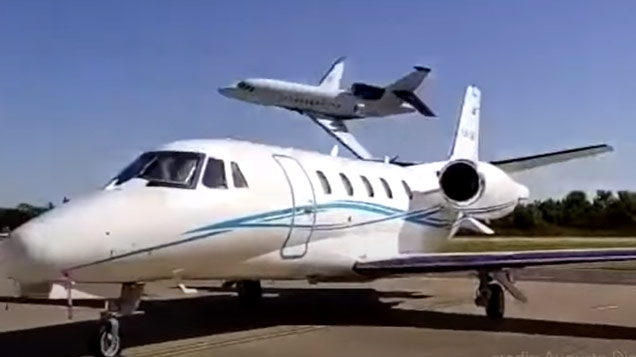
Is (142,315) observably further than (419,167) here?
No

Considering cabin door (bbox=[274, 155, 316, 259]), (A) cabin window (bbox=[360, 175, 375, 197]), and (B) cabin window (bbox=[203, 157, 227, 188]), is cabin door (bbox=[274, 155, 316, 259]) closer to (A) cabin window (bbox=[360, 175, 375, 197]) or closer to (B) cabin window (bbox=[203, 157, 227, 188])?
(B) cabin window (bbox=[203, 157, 227, 188])

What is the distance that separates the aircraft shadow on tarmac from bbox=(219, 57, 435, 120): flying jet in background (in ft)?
214

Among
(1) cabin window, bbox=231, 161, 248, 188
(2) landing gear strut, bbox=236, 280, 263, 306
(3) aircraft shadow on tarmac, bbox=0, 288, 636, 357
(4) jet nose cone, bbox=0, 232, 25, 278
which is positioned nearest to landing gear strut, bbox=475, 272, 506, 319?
(3) aircraft shadow on tarmac, bbox=0, 288, 636, 357

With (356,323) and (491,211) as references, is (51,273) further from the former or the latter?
(491,211)

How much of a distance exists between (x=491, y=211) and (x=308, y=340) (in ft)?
24.5

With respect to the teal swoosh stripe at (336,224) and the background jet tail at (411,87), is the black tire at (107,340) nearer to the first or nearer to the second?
the teal swoosh stripe at (336,224)

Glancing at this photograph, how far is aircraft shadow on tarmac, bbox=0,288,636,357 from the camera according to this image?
37.7ft

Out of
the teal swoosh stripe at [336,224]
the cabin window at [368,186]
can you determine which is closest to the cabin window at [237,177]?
the teal swoosh stripe at [336,224]

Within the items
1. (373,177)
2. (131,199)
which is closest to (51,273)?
(131,199)

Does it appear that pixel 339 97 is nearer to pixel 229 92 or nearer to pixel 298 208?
pixel 229 92

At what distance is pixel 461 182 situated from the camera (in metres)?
17.1

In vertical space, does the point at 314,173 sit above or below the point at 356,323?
above

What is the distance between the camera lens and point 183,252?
33.4ft

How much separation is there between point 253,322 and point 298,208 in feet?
7.61
